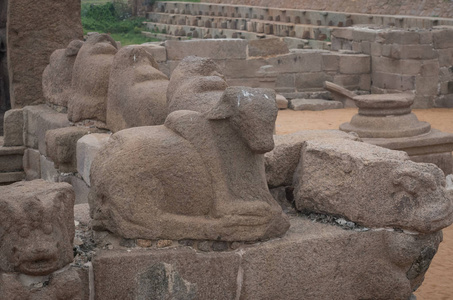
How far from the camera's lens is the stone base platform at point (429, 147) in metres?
8.12

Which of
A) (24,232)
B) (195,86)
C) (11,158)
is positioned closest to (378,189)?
(195,86)

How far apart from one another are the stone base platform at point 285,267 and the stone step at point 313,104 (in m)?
9.52

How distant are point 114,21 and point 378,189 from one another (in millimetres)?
27600

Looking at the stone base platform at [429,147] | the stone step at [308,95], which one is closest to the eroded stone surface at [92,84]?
the stone base platform at [429,147]

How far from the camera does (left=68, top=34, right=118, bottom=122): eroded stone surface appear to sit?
6.03 meters

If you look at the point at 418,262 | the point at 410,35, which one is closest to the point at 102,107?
the point at 418,262

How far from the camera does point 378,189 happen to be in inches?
159

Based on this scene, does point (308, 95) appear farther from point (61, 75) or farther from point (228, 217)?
point (228, 217)

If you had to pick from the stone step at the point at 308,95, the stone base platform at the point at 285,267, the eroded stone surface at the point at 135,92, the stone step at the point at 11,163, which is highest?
the eroded stone surface at the point at 135,92

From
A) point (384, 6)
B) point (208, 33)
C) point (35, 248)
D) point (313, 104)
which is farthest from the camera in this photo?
point (208, 33)

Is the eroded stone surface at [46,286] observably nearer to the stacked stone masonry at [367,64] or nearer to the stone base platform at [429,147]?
the stone base platform at [429,147]

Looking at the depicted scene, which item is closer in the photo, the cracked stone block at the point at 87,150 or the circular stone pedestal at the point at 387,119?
the cracked stone block at the point at 87,150

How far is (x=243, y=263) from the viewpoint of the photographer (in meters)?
3.82

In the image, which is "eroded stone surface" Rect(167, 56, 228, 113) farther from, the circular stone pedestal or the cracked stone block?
the circular stone pedestal
